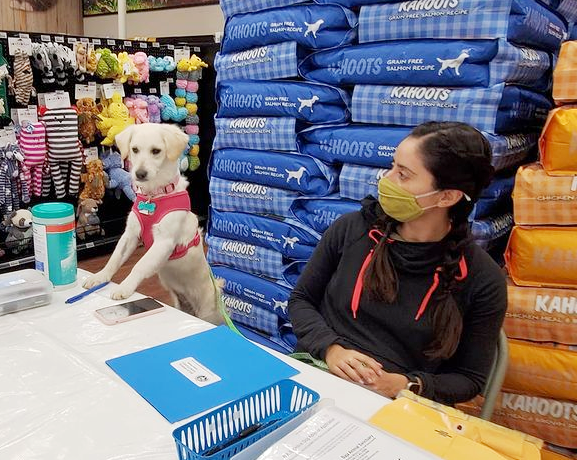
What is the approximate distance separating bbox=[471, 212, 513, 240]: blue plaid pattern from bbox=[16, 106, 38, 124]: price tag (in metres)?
3.42

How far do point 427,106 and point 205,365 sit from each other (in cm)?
137

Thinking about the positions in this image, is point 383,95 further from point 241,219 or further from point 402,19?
point 241,219

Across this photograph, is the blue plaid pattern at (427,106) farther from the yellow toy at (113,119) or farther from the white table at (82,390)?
the yellow toy at (113,119)

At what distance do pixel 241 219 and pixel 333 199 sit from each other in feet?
1.85

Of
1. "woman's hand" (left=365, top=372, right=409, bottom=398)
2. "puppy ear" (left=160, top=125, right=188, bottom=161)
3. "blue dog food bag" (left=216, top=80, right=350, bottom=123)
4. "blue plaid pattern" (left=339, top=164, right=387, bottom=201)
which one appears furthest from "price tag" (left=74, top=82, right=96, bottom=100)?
"woman's hand" (left=365, top=372, right=409, bottom=398)

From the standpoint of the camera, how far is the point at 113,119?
14.6 ft

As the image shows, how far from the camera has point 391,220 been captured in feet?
5.15

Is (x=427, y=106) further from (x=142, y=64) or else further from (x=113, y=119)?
(x=142, y=64)

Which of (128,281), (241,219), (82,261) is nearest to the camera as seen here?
(128,281)

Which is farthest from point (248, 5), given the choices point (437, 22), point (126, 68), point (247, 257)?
point (126, 68)

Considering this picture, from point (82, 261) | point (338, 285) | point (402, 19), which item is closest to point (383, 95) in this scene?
point (402, 19)

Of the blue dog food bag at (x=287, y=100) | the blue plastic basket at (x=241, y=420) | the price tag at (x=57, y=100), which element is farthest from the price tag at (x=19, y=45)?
the blue plastic basket at (x=241, y=420)

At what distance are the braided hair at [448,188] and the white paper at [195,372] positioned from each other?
0.56 meters

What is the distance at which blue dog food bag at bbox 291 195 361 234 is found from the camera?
238cm
